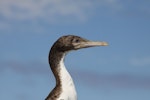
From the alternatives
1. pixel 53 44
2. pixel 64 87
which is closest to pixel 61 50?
pixel 53 44

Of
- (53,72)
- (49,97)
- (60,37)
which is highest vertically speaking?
(60,37)

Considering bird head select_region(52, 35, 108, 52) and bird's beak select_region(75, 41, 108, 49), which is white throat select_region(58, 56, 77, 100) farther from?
bird's beak select_region(75, 41, 108, 49)

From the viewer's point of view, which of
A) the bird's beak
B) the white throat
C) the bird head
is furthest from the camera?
the bird's beak

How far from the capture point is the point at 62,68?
11.9 meters

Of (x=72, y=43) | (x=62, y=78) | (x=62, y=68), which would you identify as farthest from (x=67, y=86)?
(x=72, y=43)

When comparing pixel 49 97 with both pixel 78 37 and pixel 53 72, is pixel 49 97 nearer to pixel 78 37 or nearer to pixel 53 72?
pixel 53 72

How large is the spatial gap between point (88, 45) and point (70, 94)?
5.32 ft

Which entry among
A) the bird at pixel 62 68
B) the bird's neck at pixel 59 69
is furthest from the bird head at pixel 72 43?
the bird's neck at pixel 59 69

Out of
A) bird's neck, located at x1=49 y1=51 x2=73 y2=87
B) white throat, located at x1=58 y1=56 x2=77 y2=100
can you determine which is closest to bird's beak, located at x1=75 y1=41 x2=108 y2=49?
bird's neck, located at x1=49 y1=51 x2=73 y2=87

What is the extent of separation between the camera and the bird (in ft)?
38.3

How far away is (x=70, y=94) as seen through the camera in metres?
11.7

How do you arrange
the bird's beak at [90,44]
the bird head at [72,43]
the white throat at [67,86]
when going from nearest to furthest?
the white throat at [67,86]
the bird head at [72,43]
the bird's beak at [90,44]

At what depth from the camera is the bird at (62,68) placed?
1167 cm

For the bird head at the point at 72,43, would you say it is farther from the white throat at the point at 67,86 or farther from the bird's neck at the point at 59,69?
the white throat at the point at 67,86
